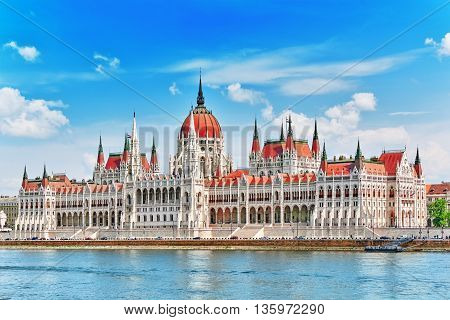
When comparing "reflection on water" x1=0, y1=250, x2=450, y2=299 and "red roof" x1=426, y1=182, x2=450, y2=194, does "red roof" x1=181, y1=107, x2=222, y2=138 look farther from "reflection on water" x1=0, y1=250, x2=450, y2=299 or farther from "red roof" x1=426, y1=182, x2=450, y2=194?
"reflection on water" x1=0, y1=250, x2=450, y2=299

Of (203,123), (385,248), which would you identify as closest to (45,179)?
(203,123)

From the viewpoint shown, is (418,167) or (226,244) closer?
(226,244)

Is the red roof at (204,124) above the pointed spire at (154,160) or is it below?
above

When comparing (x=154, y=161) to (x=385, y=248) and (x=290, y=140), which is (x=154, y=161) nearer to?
(x=290, y=140)

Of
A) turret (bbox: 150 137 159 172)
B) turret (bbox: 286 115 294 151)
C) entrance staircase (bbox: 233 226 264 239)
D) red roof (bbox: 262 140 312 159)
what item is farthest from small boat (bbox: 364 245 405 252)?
turret (bbox: 150 137 159 172)

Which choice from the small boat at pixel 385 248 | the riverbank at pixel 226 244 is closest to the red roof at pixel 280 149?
the riverbank at pixel 226 244

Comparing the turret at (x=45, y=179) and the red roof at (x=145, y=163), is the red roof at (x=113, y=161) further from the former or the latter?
the turret at (x=45, y=179)

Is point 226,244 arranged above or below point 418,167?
below
